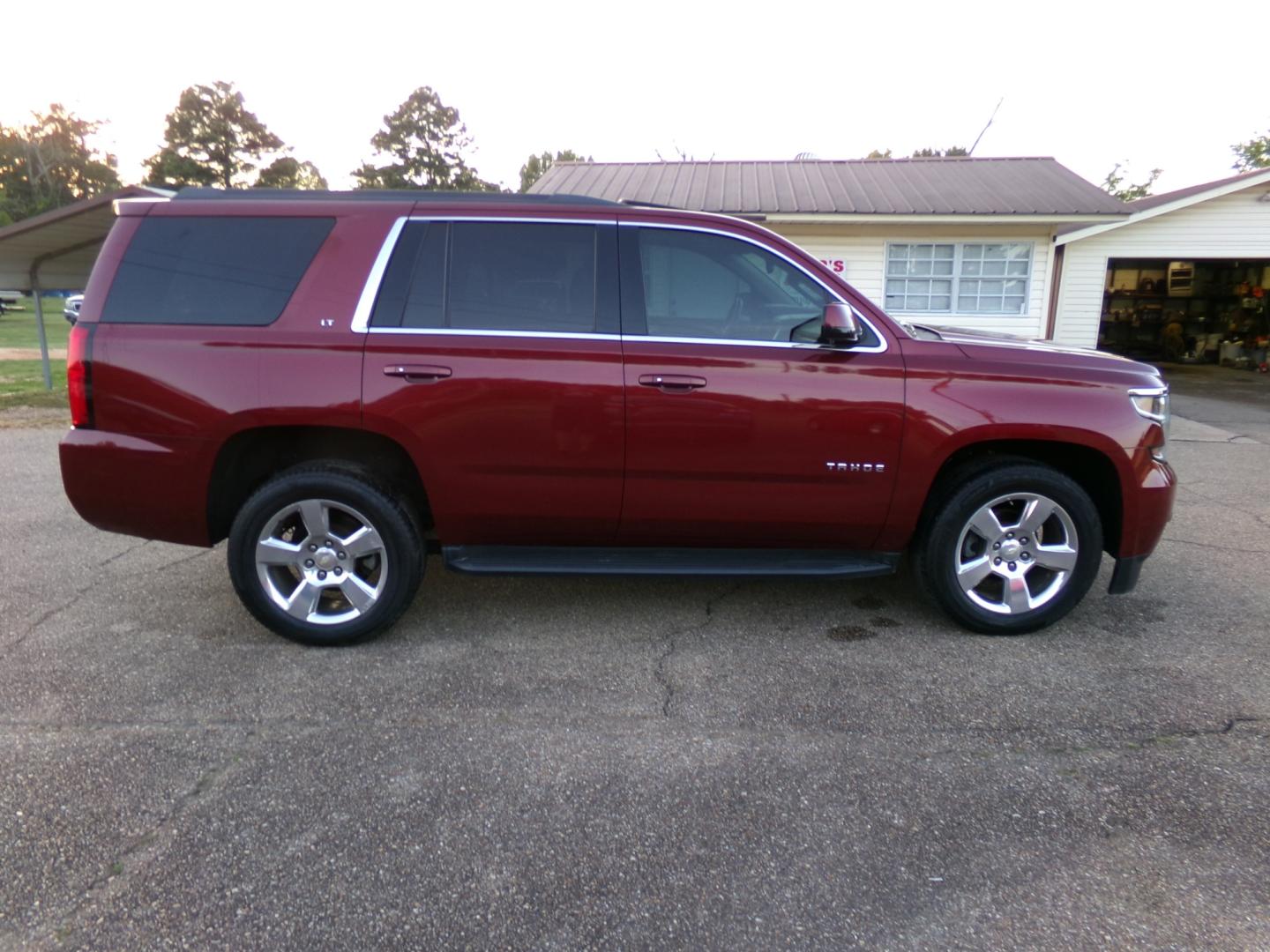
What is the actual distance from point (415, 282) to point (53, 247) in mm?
9900

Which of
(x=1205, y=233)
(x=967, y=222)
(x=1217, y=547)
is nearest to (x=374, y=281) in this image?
(x=1217, y=547)

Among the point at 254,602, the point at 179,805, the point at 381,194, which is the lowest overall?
the point at 179,805

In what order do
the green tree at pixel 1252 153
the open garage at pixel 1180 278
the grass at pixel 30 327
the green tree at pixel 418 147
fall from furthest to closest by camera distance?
the green tree at pixel 418 147
the green tree at pixel 1252 153
the grass at pixel 30 327
the open garage at pixel 1180 278

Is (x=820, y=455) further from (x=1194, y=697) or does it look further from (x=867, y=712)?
(x=1194, y=697)

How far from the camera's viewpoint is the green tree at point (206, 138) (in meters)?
58.8

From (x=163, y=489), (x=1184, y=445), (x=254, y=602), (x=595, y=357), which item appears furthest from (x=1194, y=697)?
(x=1184, y=445)

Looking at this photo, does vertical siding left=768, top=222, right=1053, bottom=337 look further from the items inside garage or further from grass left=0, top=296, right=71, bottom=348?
grass left=0, top=296, right=71, bottom=348

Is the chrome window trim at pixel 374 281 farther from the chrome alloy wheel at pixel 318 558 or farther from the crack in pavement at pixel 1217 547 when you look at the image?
the crack in pavement at pixel 1217 547

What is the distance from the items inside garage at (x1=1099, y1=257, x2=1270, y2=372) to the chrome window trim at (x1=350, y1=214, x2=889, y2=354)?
795 inches

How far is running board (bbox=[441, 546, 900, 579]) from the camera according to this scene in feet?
12.8

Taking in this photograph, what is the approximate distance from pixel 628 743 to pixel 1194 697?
233cm

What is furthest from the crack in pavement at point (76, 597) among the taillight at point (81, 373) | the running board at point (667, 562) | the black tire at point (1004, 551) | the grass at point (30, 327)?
the grass at point (30, 327)

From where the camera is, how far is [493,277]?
12.6 ft

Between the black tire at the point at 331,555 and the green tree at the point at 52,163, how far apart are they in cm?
8516
